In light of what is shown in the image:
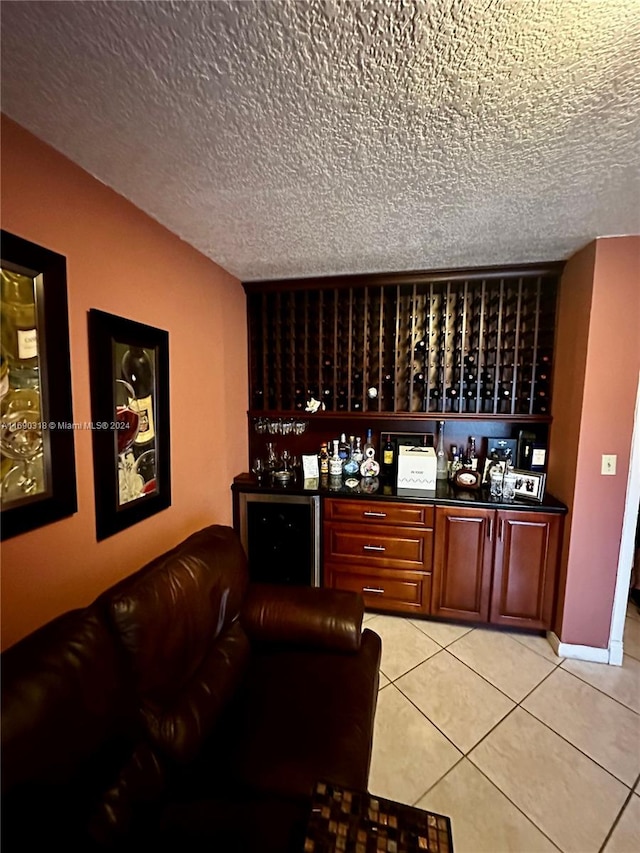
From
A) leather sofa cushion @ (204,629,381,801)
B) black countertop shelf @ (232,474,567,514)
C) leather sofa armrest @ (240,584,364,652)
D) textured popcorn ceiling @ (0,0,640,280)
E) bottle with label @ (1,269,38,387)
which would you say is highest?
textured popcorn ceiling @ (0,0,640,280)

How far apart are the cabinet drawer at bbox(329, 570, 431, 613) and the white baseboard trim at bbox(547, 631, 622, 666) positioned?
84cm

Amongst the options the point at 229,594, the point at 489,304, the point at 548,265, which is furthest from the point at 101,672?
the point at 548,265

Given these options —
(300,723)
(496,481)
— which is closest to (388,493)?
(496,481)

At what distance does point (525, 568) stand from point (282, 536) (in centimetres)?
172

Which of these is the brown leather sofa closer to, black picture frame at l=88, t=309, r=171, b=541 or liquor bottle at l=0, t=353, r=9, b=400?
black picture frame at l=88, t=309, r=171, b=541

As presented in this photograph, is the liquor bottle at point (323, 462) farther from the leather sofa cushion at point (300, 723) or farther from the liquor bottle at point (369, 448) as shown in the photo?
the leather sofa cushion at point (300, 723)

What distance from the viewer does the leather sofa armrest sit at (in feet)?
5.11

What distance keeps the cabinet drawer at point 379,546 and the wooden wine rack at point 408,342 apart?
934 millimetres

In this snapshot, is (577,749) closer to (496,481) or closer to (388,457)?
(496,481)

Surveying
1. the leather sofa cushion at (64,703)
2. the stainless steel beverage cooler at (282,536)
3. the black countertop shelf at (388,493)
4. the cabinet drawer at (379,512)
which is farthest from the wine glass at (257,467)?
the leather sofa cushion at (64,703)

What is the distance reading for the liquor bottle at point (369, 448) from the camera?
2.92 meters

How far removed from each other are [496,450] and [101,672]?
106 inches

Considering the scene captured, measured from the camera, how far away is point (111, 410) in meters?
1.54

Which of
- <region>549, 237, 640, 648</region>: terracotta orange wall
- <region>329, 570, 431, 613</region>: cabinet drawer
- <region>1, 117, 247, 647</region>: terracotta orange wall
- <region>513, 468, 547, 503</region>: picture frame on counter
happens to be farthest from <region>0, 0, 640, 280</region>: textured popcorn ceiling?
<region>329, 570, 431, 613</region>: cabinet drawer
